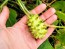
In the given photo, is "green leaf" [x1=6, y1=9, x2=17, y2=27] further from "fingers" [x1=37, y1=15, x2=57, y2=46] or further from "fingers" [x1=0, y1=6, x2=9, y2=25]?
"fingers" [x1=37, y1=15, x2=57, y2=46]

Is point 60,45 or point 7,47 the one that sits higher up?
point 7,47

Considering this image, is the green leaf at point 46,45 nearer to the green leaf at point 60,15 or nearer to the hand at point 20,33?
the hand at point 20,33

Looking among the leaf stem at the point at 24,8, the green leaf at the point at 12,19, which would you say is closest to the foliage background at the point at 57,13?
the green leaf at the point at 12,19

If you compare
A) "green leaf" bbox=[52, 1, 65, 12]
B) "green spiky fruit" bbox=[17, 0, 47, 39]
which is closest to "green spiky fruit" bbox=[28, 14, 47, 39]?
"green spiky fruit" bbox=[17, 0, 47, 39]

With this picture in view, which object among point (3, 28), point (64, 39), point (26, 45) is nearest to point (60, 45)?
point (64, 39)

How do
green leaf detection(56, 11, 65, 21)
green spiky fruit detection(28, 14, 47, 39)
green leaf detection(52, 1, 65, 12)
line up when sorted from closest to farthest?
green spiky fruit detection(28, 14, 47, 39) < green leaf detection(56, 11, 65, 21) < green leaf detection(52, 1, 65, 12)

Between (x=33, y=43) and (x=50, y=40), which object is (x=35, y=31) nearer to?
(x=33, y=43)
